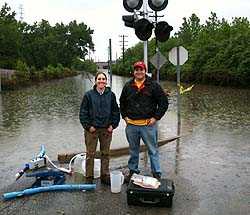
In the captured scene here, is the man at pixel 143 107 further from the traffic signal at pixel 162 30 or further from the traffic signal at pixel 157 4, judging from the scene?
the traffic signal at pixel 157 4

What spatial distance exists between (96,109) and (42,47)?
74.9 m

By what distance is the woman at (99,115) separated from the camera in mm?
6953

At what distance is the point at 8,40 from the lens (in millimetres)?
51438

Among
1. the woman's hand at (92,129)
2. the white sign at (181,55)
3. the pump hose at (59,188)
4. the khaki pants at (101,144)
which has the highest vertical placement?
the white sign at (181,55)

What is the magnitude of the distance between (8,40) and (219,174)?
154ft

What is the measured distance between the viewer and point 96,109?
6.95 m

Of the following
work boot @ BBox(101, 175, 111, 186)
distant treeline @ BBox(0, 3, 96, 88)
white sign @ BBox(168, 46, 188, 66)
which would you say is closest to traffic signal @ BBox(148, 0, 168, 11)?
work boot @ BBox(101, 175, 111, 186)

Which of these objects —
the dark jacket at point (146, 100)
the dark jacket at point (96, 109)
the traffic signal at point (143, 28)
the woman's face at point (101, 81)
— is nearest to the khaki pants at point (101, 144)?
the dark jacket at point (96, 109)

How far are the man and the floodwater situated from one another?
0.93 metres

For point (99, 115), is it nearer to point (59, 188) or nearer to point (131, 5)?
point (59, 188)

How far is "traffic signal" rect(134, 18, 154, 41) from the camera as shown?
8.91m

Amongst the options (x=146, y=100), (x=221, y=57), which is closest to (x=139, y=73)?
(x=146, y=100)

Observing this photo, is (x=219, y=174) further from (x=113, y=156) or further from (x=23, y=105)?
(x=23, y=105)

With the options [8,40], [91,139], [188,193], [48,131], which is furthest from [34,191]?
[8,40]
